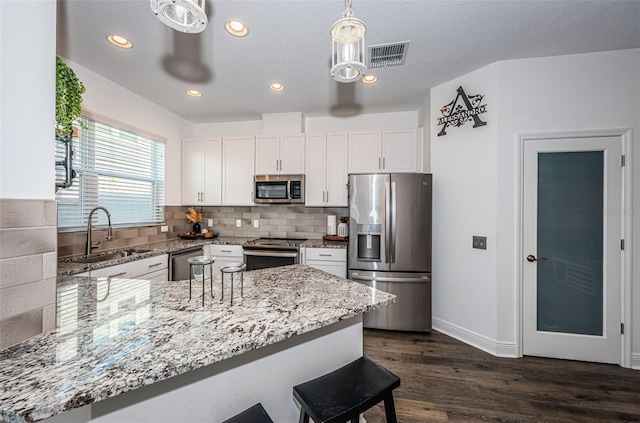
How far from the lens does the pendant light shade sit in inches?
35.3

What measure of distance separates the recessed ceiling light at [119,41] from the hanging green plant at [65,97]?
0.92 metres

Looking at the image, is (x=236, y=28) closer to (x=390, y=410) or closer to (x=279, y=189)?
(x=279, y=189)

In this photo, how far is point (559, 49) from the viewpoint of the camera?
7.47 ft

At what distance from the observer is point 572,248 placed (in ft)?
7.83

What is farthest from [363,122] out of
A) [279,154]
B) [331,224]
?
[331,224]

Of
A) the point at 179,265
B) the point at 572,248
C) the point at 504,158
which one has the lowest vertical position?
the point at 179,265

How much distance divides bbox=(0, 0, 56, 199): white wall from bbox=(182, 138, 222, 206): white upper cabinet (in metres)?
3.04

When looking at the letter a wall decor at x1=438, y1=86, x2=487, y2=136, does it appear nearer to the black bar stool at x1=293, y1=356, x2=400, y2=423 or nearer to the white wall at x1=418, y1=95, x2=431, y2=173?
the white wall at x1=418, y1=95, x2=431, y2=173

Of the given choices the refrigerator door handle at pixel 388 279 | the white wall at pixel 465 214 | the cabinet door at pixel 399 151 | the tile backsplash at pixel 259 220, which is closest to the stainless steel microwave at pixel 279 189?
the tile backsplash at pixel 259 220

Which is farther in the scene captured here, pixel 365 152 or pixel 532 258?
pixel 365 152

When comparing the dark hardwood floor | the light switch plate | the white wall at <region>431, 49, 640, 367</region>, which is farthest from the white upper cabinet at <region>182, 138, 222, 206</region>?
the light switch plate

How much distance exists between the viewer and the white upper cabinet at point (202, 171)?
12.8ft

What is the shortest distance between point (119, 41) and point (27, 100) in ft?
6.20

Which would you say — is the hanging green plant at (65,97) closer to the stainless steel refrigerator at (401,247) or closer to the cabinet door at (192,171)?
the cabinet door at (192,171)
